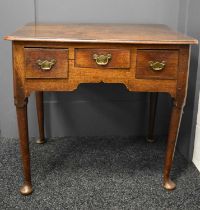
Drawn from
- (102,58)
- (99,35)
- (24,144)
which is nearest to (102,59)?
(102,58)

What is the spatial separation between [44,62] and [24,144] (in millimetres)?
387

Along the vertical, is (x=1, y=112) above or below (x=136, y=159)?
above

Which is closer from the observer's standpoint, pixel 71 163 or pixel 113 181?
pixel 113 181

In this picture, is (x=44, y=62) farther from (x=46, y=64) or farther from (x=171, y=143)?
(x=171, y=143)

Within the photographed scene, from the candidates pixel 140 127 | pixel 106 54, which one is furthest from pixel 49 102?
pixel 106 54

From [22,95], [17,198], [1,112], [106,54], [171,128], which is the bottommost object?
[17,198]

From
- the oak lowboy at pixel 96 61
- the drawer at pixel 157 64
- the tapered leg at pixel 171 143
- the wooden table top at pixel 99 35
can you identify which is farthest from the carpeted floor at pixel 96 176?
the wooden table top at pixel 99 35

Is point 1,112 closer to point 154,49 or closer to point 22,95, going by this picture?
point 22,95

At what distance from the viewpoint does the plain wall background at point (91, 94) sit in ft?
6.35

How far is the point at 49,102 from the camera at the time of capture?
2.10 meters

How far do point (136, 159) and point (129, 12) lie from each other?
84cm

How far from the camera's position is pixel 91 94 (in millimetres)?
2109

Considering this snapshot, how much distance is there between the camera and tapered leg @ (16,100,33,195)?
1.47 meters

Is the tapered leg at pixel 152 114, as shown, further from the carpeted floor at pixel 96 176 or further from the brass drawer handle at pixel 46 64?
the brass drawer handle at pixel 46 64
